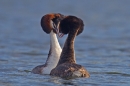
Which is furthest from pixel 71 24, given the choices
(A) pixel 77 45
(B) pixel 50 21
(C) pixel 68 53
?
(A) pixel 77 45

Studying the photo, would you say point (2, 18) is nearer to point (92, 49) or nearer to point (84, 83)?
point (92, 49)

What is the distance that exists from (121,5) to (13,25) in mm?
21810

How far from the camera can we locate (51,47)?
64.0 feet

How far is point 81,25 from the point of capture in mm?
18875

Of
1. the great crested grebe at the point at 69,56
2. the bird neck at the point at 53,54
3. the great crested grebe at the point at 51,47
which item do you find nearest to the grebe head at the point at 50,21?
the great crested grebe at the point at 51,47

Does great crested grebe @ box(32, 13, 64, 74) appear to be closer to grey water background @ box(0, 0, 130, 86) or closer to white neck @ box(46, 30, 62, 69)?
white neck @ box(46, 30, 62, 69)

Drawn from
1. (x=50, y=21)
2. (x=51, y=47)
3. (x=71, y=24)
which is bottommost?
(x=51, y=47)

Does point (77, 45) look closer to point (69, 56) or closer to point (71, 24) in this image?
point (71, 24)

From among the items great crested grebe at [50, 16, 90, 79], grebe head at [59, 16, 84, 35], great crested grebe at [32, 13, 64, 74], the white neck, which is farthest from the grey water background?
grebe head at [59, 16, 84, 35]

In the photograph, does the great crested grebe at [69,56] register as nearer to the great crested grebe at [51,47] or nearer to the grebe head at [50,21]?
the great crested grebe at [51,47]

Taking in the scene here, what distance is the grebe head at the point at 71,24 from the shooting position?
18.8m

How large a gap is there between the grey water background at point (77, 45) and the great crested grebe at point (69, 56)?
0.20 metres

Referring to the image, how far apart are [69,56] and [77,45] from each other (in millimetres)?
10808

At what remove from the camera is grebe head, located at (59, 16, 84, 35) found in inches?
739
